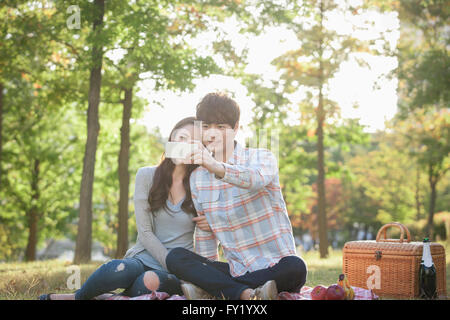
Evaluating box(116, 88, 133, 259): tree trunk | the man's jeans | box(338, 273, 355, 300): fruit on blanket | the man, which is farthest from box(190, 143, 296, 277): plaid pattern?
box(116, 88, 133, 259): tree trunk

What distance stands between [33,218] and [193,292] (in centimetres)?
1628

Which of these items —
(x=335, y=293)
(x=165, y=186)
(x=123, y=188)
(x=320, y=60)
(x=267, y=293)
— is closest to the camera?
(x=267, y=293)

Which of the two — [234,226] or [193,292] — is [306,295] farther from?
[193,292]

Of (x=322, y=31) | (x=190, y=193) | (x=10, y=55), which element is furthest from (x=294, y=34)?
(x=190, y=193)

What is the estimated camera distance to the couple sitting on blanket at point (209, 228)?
3637 mm

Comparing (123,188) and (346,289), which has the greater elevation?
(123,188)

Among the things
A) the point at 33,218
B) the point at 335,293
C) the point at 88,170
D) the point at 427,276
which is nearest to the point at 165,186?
the point at 335,293

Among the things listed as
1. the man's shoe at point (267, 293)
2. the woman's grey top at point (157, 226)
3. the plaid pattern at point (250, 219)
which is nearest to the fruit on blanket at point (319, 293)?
the plaid pattern at point (250, 219)

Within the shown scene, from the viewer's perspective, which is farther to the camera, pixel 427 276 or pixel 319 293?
pixel 427 276

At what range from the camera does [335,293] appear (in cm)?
353

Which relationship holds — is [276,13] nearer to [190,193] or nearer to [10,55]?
[10,55]

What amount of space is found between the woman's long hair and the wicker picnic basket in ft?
7.33

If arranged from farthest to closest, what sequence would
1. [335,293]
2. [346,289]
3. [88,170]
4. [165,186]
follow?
[88,170] < [165,186] < [346,289] < [335,293]

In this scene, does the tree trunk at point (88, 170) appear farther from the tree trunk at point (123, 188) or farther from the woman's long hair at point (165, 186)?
the woman's long hair at point (165, 186)
